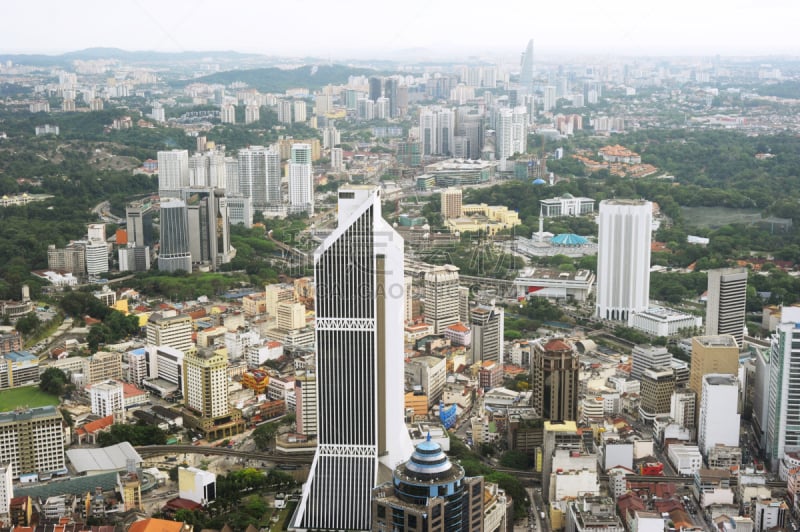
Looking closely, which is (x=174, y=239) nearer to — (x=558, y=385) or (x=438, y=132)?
(x=558, y=385)

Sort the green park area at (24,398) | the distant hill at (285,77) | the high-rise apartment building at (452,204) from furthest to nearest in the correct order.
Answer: the distant hill at (285,77) < the high-rise apartment building at (452,204) < the green park area at (24,398)

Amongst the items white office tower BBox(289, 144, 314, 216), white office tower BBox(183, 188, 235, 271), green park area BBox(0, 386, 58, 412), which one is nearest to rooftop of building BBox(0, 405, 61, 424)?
green park area BBox(0, 386, 58, 412)

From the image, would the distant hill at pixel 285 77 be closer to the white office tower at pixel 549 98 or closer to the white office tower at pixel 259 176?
the white office tower at pixel 549 98

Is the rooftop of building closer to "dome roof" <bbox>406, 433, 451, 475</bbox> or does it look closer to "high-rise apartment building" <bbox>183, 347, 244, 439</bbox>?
"high-rise apartment building" <bbox>183, 347, 244, 439</bbox>

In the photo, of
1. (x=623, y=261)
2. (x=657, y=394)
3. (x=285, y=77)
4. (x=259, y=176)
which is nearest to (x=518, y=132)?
(x=259, y=176)

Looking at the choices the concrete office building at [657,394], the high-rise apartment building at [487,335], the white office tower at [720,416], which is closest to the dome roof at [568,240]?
the high-rise apartment building at [487,335]
